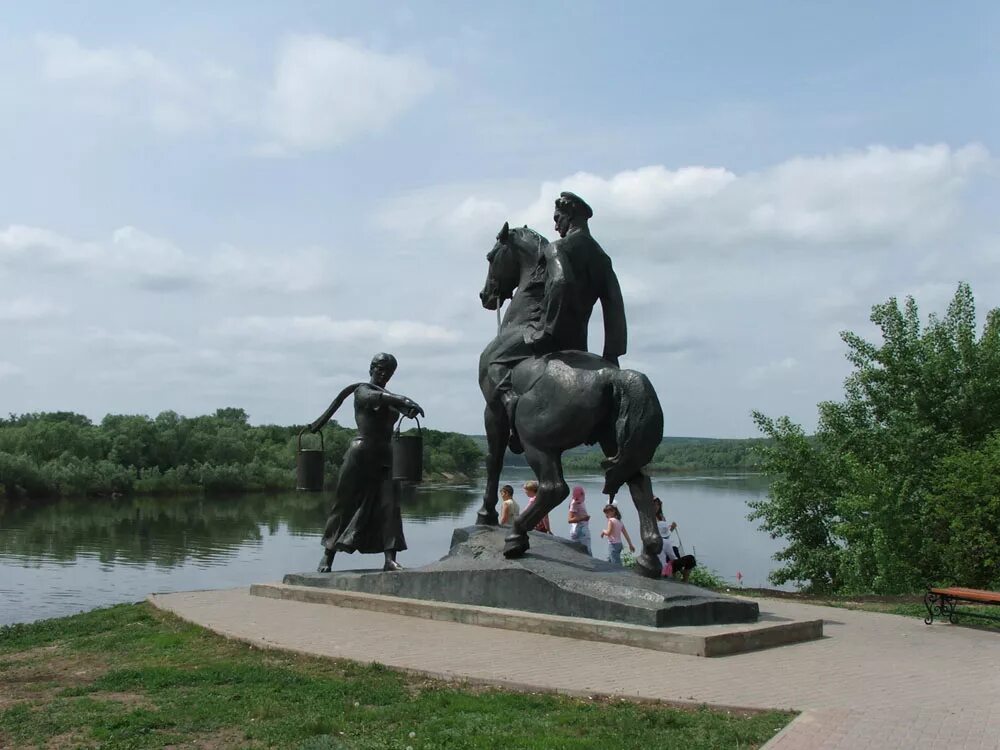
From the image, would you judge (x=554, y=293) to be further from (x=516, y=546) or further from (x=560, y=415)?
(x=516, y=546)

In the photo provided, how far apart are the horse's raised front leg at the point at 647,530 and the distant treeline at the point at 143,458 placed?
3287 cm

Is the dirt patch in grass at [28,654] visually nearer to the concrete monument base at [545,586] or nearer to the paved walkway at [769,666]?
the paved walkway at [769,666]

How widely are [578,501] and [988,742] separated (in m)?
7.36

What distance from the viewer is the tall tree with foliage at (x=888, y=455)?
1387 centimetres

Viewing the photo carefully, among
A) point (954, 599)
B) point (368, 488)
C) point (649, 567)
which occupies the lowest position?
point (954, 599)

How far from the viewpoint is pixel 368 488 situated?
9.90 metres

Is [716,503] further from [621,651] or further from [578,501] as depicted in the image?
[621,651]

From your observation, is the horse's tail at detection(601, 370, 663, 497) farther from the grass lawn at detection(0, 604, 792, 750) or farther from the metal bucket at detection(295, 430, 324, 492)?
the metal bucket at detection(295, 430, 324, 492)

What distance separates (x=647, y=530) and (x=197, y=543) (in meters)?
18.2

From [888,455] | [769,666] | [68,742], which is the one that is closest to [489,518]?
[769,666]

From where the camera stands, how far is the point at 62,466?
40.9 m

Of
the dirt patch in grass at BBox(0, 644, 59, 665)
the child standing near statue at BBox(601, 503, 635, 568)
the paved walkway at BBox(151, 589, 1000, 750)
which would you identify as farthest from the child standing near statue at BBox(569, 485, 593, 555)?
the dirt patch in grass at BBox(0, 644, 59, 665)

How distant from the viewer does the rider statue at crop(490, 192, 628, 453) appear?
8.69 m

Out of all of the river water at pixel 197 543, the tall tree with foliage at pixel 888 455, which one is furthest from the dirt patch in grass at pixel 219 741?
the tall tree with foliage at pixel 888 455
